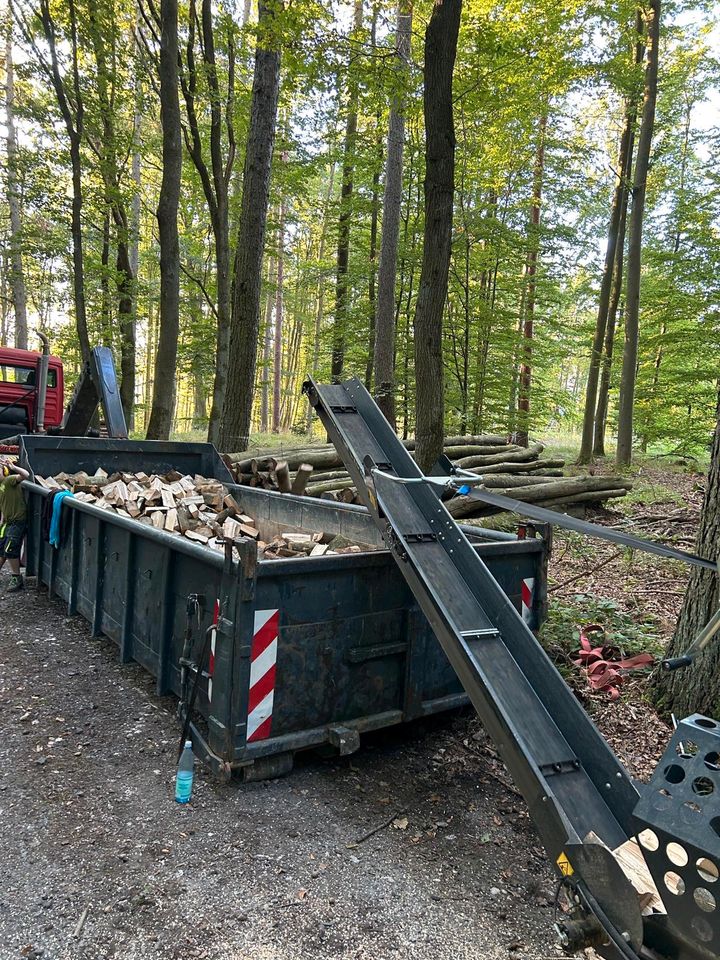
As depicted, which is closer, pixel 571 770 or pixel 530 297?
pixel 571 770

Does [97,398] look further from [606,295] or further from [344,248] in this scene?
[606,295]

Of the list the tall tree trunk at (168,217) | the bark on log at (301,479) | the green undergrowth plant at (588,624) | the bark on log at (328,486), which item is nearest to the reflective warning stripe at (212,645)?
the green undergrowth plant at (588,624)

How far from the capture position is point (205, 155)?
20.0m

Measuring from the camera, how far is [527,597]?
4301 mm

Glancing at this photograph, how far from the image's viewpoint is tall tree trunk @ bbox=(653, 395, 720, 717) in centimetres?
369

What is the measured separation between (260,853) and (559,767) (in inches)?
53.3

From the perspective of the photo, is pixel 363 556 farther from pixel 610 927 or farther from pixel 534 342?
pixel 534 342

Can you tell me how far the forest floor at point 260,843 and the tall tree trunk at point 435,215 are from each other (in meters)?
3.50

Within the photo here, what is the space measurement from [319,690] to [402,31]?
1196 centimetres

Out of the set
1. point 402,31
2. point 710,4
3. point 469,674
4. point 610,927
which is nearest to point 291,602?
point 469,674

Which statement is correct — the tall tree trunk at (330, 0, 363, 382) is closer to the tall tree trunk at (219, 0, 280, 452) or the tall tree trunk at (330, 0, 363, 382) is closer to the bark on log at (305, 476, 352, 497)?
the tall tree trunk at (219, 0, 280, 452)

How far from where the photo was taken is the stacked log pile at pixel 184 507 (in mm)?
4953

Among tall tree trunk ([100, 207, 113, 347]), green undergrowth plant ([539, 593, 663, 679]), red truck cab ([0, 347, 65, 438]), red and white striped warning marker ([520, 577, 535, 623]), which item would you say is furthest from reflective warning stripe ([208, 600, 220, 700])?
tall tree trunk ([100, 207, 113, 347])

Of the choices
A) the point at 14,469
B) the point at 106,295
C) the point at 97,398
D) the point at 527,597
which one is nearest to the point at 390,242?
the point at 97,398
